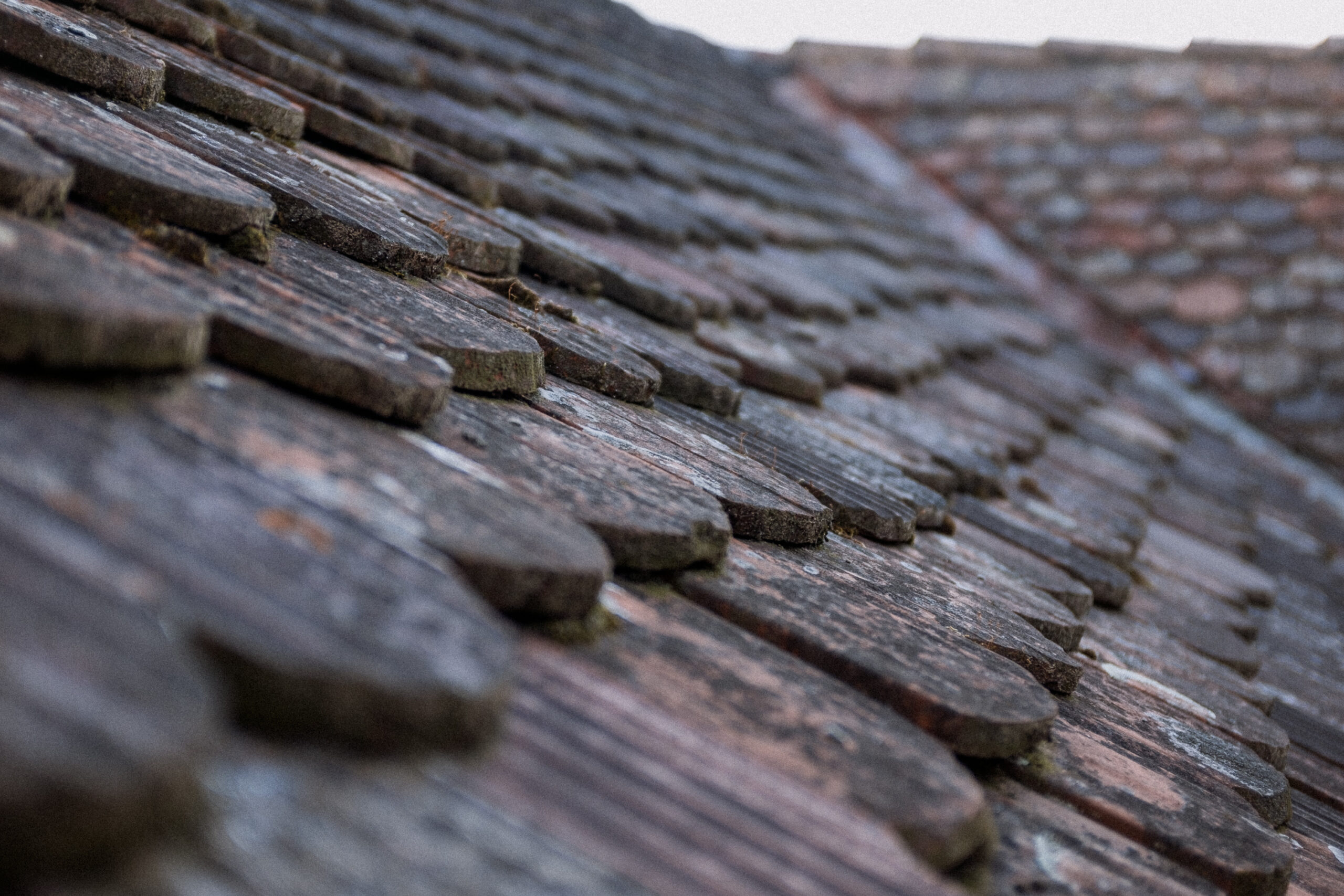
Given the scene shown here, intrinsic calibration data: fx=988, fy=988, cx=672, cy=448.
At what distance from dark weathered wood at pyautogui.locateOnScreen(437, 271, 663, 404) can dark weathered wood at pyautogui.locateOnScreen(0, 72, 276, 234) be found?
11.5 inches

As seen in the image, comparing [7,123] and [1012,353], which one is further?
[1012,353]

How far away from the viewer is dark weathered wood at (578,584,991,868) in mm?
730

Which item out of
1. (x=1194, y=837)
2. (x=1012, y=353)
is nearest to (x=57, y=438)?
(x=1194, y=837)

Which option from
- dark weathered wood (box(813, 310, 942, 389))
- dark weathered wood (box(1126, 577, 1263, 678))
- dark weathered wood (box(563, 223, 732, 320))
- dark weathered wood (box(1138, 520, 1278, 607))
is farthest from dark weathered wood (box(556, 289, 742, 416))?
dark weathered wood (box(1138, 520, 1278, 607))

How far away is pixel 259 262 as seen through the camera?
92 cm

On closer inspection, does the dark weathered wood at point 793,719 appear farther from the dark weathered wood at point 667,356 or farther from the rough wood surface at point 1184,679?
the rough wood surface at point 1184,679

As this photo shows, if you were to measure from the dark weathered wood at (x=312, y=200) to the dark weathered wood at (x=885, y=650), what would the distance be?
52 cm

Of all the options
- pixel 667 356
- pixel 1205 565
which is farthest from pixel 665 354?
pixel 1205 565

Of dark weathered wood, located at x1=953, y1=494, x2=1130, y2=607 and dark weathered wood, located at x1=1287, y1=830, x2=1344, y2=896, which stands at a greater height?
dark weathered wood, located at x1=953, y1=494, x2=1130, y2=607

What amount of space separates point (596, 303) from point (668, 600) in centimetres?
83

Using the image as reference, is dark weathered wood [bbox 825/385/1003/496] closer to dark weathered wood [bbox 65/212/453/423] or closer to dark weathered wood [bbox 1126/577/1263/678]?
dark weathered wood [bbox 1126/577/1263/678]

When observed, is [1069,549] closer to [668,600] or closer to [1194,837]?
[1194,837]

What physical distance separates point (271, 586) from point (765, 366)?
136 cm

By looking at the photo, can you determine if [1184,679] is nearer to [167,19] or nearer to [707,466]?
[707,466]
